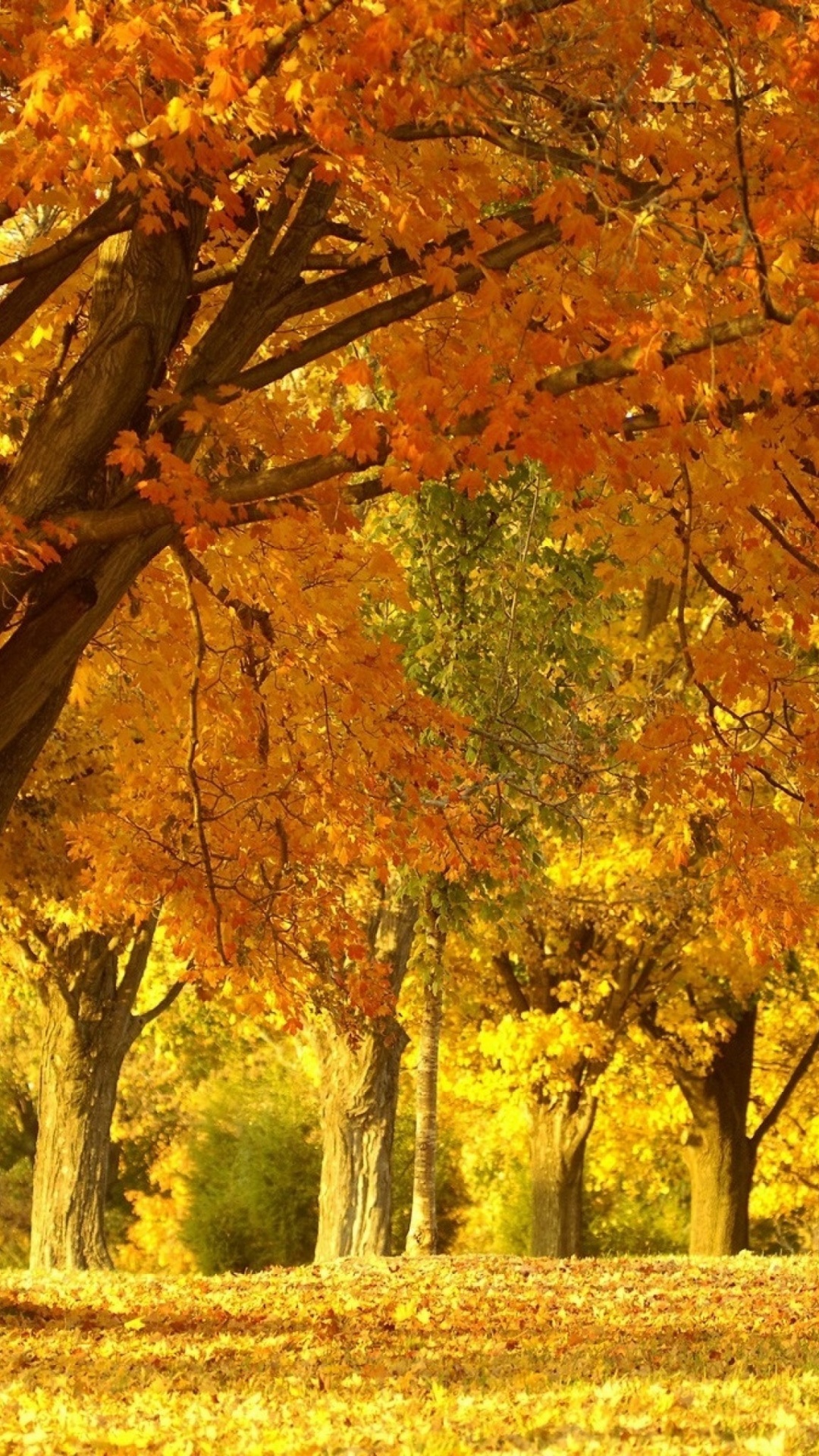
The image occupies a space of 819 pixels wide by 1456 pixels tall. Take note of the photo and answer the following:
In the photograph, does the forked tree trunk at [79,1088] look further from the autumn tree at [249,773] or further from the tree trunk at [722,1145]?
the tree trunk at [722,1145]

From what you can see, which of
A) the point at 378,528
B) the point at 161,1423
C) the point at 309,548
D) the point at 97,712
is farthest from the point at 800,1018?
the point at 161,1423

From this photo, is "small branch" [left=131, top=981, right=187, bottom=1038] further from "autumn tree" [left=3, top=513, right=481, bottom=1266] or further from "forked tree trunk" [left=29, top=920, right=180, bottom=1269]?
"autumn tree" [left=3, top=513, right=481, bottom=1266]

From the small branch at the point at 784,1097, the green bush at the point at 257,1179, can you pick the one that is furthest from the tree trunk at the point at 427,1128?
the green bush at the point at 257,1179

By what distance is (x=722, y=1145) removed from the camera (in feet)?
78.0

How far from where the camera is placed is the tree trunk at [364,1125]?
17.5m

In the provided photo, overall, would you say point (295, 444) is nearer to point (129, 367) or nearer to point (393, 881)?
point (129, 367)

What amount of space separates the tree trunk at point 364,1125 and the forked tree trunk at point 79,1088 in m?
2.41

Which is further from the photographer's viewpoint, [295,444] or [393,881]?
[393,881]

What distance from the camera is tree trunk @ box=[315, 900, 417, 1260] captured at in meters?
17.5

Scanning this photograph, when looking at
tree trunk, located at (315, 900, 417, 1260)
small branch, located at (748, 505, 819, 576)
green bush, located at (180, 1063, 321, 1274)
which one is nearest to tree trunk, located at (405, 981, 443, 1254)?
tree trunk, located at (315, 900, 417, 1260)

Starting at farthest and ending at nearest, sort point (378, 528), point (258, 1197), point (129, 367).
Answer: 1. point (258, 1197)
2. point (378, 528)
3. point (129, 367)

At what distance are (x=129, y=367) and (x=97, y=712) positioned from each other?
5731mm

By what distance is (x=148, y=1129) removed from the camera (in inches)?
1469

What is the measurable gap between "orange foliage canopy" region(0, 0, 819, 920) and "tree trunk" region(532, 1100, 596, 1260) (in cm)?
1657
